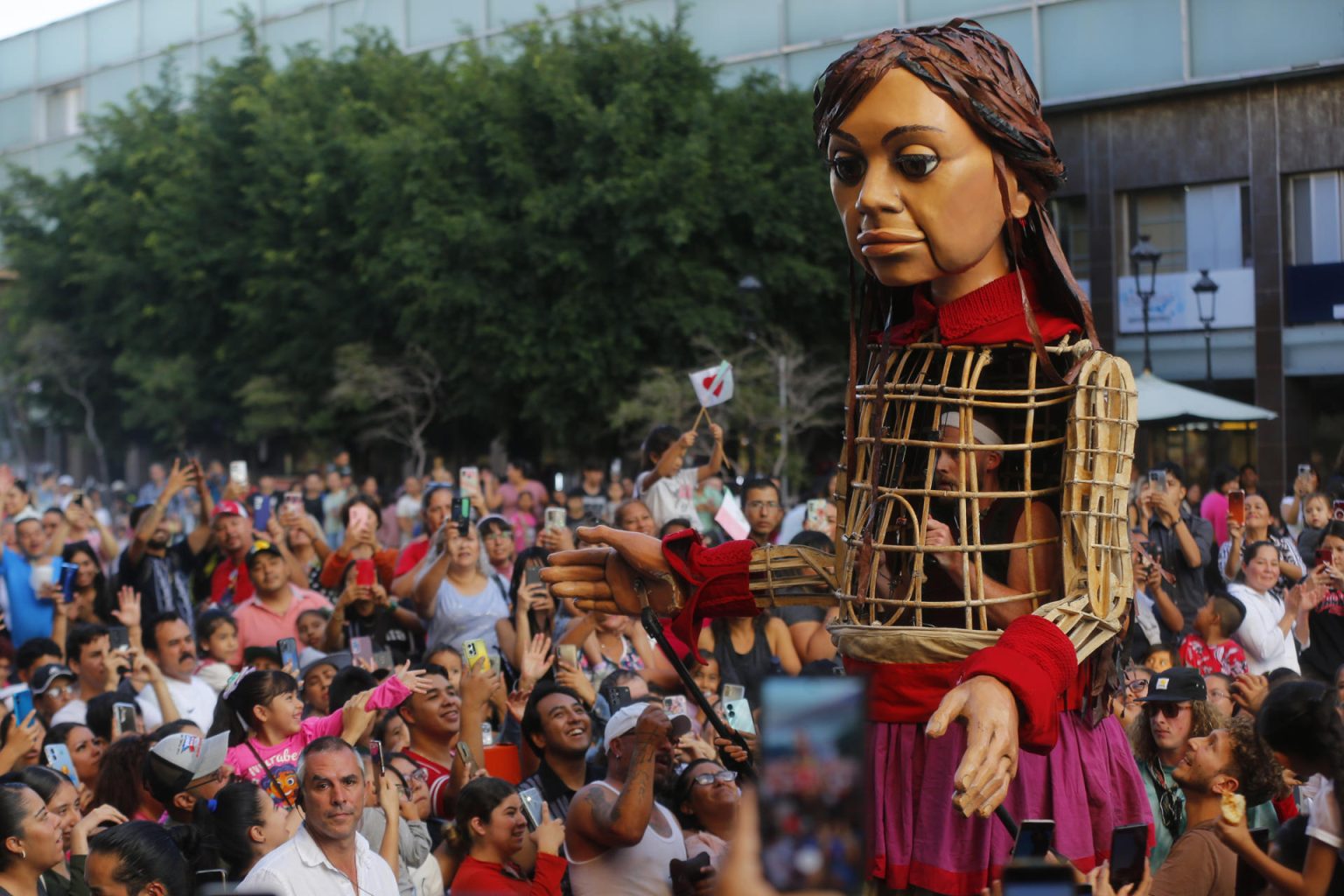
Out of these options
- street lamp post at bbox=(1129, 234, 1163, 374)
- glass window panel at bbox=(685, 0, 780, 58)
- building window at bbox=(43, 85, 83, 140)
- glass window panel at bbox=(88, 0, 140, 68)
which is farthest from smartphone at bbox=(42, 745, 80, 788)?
building window at bbox=(43, 85, 83, 140)

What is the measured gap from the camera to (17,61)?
49125mm

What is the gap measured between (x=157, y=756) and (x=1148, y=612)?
5522 mm

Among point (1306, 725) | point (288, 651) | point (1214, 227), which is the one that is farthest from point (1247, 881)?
point (1214, 227)

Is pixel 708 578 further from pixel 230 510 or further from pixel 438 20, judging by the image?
pixel 438 20

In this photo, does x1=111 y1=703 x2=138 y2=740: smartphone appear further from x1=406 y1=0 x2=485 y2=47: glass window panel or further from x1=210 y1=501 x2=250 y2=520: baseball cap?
x1=406 y1=0 x2=485 y2=47: glass window panel

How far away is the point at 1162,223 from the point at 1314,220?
2.45 meters

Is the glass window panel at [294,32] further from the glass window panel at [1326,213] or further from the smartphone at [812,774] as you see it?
the smartphone at [812,774]

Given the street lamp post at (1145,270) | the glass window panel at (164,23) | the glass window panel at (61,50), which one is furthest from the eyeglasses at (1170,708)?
the glass window panel at (61,50)

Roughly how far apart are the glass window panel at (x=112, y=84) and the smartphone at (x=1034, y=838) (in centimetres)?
4495

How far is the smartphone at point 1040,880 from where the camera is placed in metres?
1.15

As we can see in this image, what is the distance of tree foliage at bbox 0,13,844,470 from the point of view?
83.0 ft

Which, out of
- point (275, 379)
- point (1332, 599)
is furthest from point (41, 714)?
point (275, 379)

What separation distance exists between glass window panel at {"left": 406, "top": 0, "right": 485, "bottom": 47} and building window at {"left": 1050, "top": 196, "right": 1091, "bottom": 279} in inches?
554

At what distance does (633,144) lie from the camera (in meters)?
25.0
